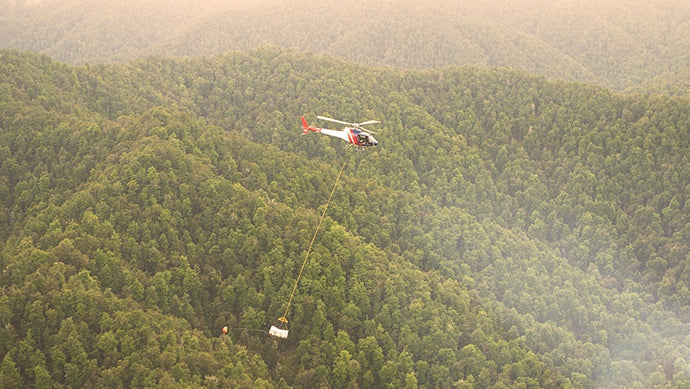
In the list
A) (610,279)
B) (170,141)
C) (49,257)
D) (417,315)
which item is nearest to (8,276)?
(49,257)

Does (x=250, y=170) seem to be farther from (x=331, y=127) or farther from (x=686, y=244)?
(x=686, y=244)

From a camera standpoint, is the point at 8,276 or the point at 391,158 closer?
the point at 8,276

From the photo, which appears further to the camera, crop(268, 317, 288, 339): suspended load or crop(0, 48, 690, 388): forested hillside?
crop(268, 317, 288, 339): suspended load

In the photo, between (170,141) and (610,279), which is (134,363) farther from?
(610,279)

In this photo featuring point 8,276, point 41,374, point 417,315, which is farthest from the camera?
point 417,315

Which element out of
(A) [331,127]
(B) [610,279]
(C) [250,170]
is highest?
(C) [250,170]

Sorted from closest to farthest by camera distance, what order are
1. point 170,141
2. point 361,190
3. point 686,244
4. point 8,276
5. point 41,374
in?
point 41,374 → point 8,276 → point 170,141 → point 361,190 → point 686,244

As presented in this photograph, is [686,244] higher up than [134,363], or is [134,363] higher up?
[134,363]

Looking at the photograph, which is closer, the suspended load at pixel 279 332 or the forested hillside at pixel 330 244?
the forested hillside at pixel 330 244
